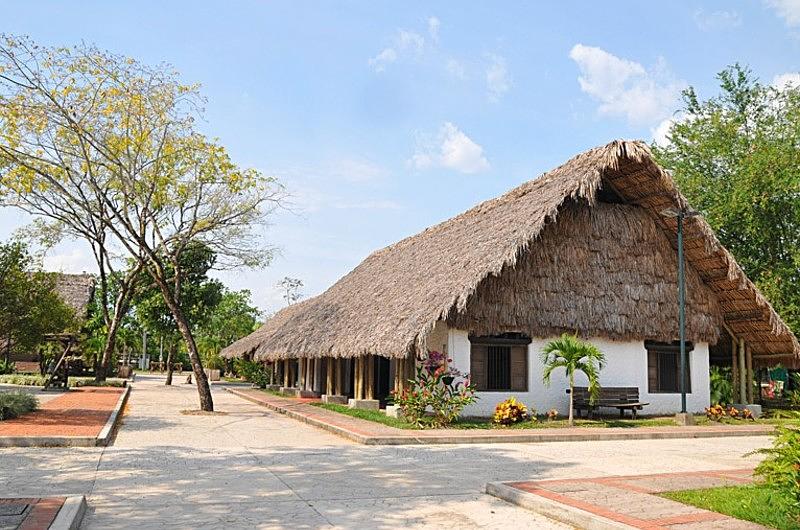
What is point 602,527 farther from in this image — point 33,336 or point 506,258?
point 33,336

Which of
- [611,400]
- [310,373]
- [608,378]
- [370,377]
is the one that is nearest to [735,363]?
[608,378]

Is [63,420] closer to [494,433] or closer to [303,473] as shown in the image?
[303,473]

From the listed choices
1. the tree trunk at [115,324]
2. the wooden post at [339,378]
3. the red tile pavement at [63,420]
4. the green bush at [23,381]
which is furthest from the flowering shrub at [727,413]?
the green bush at [23,381]

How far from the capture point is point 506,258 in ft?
54.7

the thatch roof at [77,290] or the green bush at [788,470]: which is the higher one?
the thatch roof at [77,290]

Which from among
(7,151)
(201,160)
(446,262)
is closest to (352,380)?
(446,262)

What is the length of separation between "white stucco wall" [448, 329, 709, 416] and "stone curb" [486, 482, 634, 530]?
9753 mm

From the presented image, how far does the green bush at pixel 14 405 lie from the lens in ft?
46.3

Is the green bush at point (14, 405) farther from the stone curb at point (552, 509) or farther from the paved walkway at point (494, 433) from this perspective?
the stone curb at point (552, 509)

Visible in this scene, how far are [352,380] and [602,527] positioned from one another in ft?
60.8

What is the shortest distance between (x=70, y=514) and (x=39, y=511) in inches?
14.1

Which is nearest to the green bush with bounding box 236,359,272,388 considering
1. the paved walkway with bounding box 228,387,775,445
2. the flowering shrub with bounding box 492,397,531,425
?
the paved walkway with bounding box 228,387,775,445

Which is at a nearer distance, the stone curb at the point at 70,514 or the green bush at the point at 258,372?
the stone curb at the point at 70,514

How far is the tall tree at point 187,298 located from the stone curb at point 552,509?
32.5 metres
